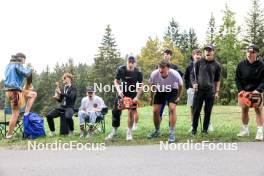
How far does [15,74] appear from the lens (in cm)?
1034

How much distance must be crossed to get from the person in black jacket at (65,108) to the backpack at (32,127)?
577 millimetres

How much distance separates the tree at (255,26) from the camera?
60625mm

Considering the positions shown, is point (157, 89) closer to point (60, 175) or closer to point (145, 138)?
point (145, 138)

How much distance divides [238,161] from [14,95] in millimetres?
5537

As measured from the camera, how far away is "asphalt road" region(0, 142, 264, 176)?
6.35 metres

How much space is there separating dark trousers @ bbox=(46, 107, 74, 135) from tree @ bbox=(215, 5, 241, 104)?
149 feet

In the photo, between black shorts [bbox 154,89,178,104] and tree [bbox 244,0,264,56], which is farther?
tree [bbox 244,0,264,56]

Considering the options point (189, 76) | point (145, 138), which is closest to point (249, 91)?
point (189, 76)

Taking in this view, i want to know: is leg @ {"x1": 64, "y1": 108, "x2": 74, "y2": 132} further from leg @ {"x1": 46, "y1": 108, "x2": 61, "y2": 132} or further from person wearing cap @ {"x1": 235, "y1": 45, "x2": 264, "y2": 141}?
person wearing cap @ {"x1": 235, "y1": 45, "x2": 264, "y2": 141}

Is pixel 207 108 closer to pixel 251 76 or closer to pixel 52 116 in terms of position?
pixel 251 76

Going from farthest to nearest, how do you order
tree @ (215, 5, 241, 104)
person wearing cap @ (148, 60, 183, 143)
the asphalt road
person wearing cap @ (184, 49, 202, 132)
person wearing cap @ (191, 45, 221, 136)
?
1. tree @ (215, 5, 241, 104)
2. person wearing cap @ (184, 49, 202, 132)
3. person wearing cap @ (191, 45, 221, 136)
4. person wearing cap @ (148, 60, 183, 143)
5. the asphalt road

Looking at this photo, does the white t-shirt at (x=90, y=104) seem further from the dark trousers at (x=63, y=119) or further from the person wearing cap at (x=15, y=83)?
the person wearing cap at (x=15, y=83)

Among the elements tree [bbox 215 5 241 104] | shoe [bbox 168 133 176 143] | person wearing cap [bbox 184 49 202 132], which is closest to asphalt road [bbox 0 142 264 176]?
shoe [bbox 168 133 176 143]

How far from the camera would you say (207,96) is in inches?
403
